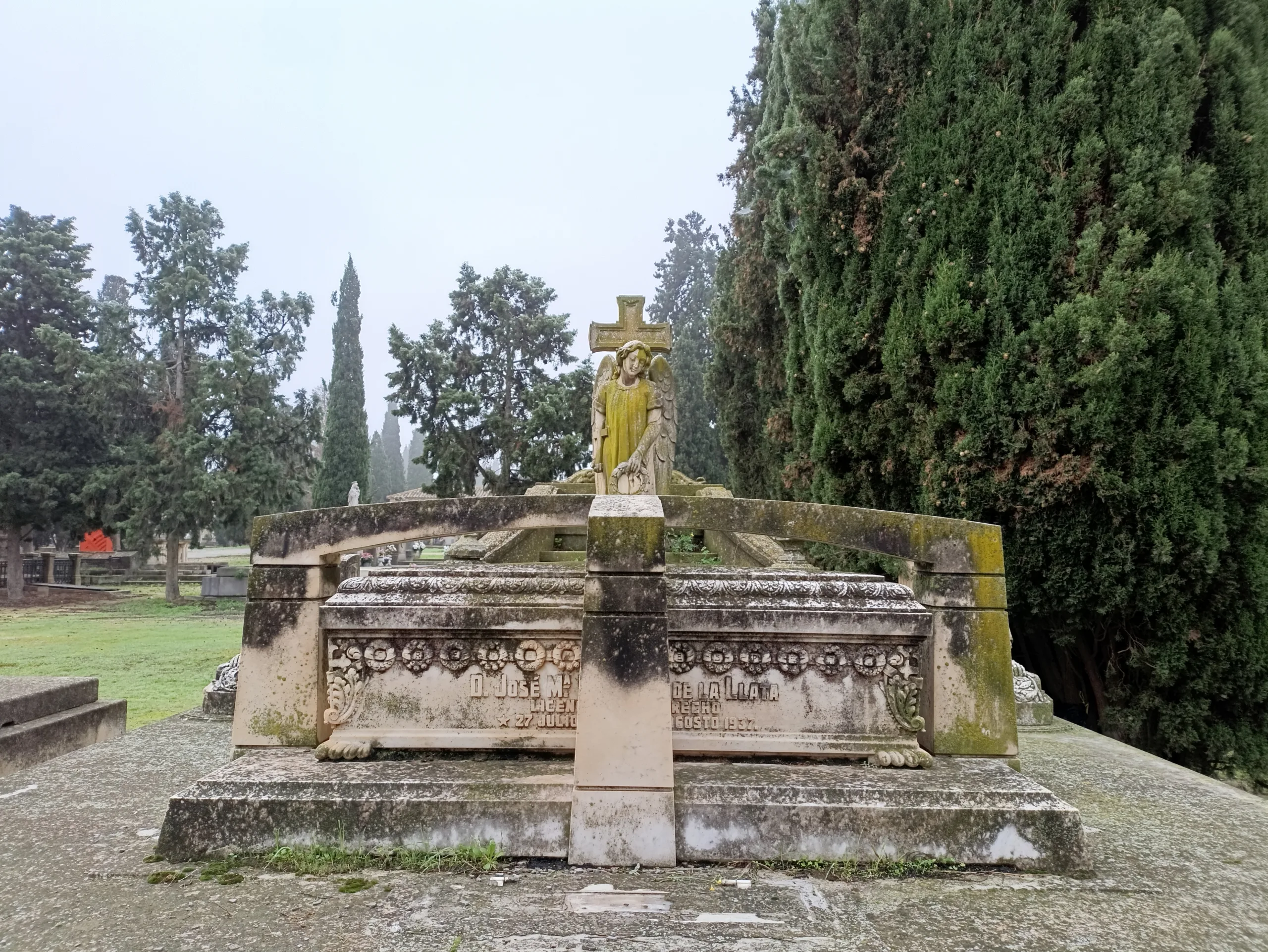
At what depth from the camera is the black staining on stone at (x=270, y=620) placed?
9.73ft

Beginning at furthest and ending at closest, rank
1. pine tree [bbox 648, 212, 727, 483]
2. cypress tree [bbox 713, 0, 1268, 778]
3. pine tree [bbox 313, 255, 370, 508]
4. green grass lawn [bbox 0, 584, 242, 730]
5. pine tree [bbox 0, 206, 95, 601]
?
pine tree [bbox 313, 255, 370, 508]
pine tree [bbox 648, 212, 727, 483]
pine tree [bbox 0, 206, 95, 601]
green grass lawn [bbox 0, 584, 242, 730]
cypress tree [bbox 713, 0, 1268, 778]

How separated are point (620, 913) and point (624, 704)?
643 millimetres

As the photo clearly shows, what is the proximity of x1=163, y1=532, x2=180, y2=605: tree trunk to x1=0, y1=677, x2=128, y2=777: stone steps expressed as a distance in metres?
15.9

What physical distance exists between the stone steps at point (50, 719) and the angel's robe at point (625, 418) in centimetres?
402

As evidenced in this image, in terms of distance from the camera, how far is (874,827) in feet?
8.19

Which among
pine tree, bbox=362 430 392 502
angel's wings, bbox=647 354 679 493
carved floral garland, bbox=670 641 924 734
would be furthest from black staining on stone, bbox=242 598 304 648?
pine tree, bbox=362 430 392 502

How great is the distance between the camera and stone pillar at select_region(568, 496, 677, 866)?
2.47m

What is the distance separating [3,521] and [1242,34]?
23984mm

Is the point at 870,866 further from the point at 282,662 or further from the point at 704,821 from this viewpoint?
the point at 282,662

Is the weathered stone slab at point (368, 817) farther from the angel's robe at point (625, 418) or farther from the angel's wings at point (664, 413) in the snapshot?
the angel's wings at point (664, 413)

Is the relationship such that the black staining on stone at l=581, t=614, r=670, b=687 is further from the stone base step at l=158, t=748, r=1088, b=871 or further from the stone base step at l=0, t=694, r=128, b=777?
the stone base step at l=0, t=694, r=128, b=777

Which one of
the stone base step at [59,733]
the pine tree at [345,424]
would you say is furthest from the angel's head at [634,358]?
the pine tree at [345,424]

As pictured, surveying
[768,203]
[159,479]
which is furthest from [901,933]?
[159,479]

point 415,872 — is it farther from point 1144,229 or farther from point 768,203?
point 768,203
